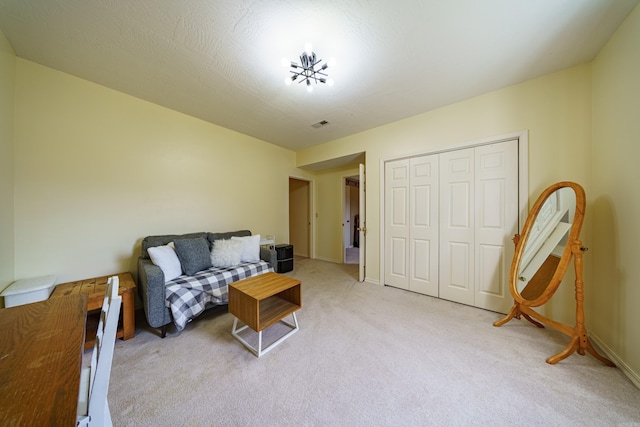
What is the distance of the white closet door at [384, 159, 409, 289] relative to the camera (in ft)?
9.31

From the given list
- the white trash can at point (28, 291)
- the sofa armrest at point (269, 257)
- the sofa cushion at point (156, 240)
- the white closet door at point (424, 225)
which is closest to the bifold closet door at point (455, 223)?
the white closet door at point (424, 225)

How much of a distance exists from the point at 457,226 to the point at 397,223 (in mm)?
722

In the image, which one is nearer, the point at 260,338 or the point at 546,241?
the point at 260,338

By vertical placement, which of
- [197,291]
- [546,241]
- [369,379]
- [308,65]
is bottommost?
[369,379]

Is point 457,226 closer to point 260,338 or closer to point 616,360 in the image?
point 616,360

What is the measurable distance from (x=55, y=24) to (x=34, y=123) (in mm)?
961

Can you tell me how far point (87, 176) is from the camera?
2.06m

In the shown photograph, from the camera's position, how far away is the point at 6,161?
1632 mm

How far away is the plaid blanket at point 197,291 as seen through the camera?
179 cm

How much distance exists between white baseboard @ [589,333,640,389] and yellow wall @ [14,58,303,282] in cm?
409

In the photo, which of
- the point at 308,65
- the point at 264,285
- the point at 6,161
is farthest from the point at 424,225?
the point at 6,161

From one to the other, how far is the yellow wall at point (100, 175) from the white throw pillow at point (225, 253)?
645mm

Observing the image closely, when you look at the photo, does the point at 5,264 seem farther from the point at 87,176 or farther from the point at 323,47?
the point at 323,47

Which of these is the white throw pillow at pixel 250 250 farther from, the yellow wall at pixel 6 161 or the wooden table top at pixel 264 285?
the yellow wall at pixel 6 161
